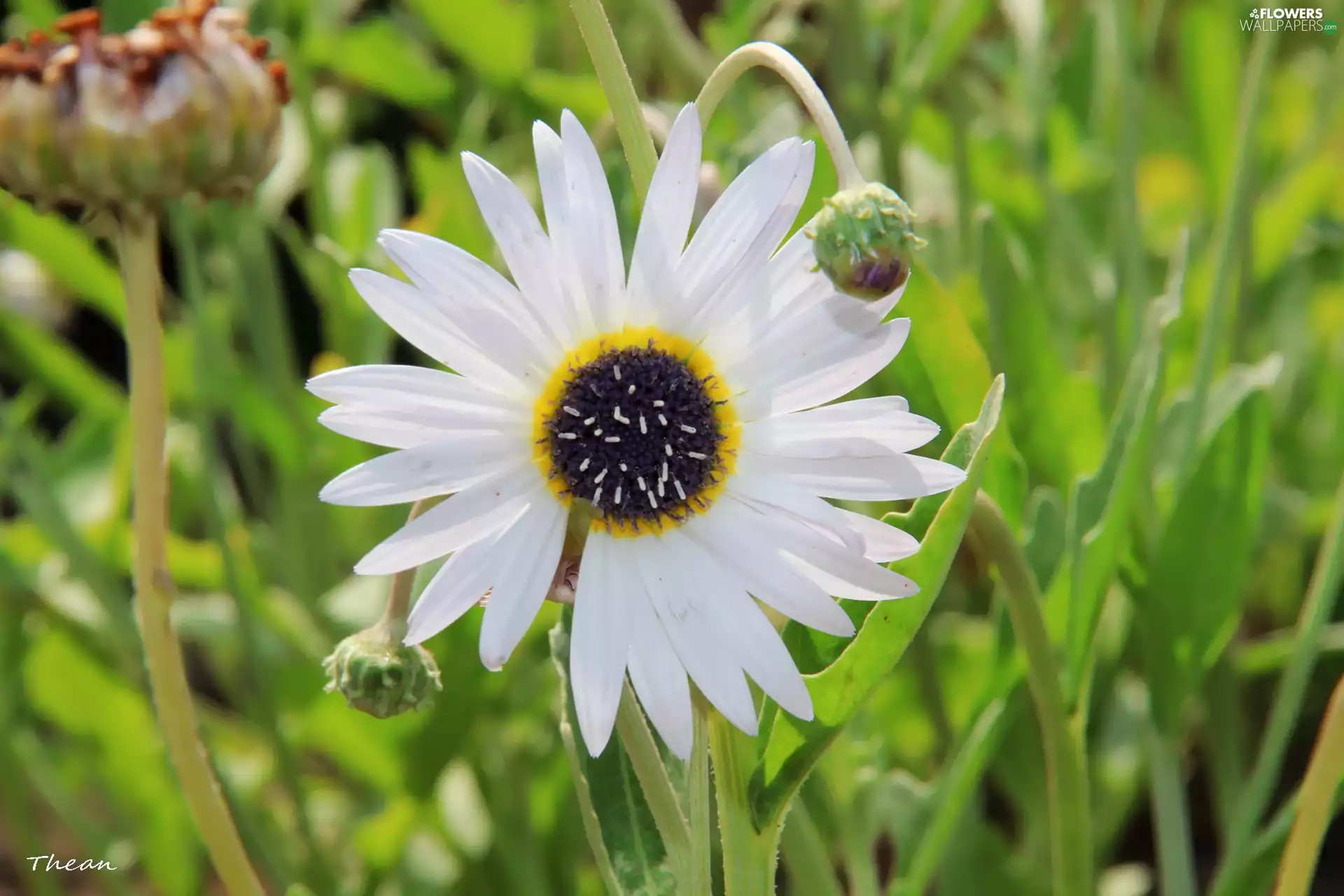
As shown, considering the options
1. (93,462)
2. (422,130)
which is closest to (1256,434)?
(93,462)

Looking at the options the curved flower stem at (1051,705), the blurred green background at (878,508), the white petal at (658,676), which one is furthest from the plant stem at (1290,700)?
the white petal at (658,676)

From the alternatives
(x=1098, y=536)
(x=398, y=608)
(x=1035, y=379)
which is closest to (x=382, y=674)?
(x=398, y=608)

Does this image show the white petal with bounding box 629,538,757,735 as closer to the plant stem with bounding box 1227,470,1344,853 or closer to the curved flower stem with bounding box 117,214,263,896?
the curved flower stem with bounding box 117,214,263,896

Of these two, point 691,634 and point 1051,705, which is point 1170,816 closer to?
point 1051,705

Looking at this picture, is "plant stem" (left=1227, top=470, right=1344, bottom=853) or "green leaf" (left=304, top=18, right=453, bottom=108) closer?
"plant stem" (left=1227, top=470, right=1344, bottom=853)

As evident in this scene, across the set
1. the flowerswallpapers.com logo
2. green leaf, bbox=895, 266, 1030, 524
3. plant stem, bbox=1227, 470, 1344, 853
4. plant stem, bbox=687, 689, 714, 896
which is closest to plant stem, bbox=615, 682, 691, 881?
plant stem, bbox=687, 689, 714, 896

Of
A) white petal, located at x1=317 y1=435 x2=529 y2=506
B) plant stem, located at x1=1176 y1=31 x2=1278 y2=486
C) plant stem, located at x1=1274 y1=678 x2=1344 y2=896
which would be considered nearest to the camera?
white petal, located at x1=317 y1=435 x2=529 y2=506
